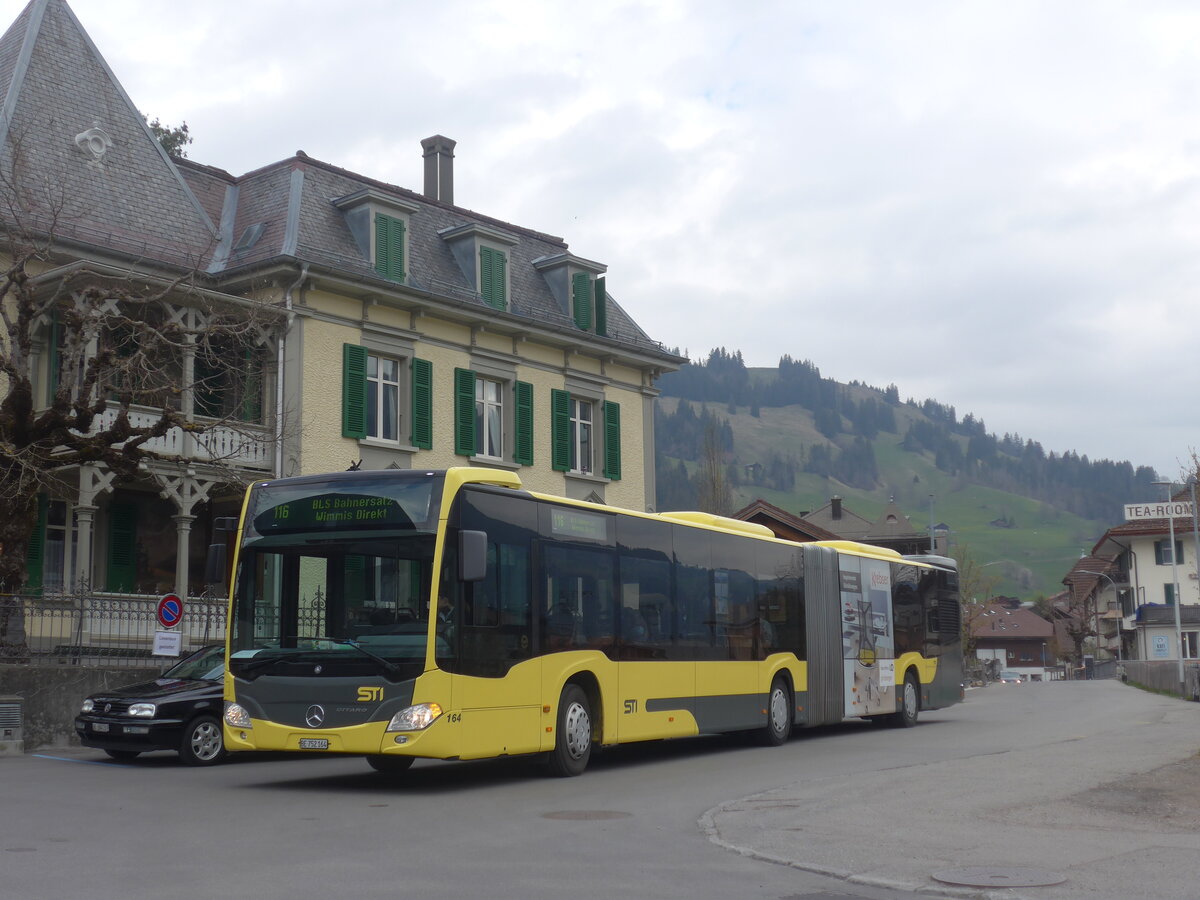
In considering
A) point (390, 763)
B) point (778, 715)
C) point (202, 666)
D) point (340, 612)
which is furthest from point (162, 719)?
point (778, 715)

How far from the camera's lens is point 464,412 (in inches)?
1226

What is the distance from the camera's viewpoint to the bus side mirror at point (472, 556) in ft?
42.2

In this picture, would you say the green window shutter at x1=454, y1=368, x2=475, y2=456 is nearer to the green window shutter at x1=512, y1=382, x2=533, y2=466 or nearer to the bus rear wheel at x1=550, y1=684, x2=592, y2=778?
the green window shutter at x1=512, y1=382, x2=533, y2=466

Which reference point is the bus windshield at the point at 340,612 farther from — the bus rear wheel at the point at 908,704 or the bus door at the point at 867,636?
the bus rear wheel at the point at 908,704

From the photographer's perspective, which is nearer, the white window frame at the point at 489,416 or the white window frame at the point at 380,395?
the white window frame at the point at 380,395

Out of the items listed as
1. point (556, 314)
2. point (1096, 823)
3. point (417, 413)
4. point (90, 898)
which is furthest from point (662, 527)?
point (556, 314)

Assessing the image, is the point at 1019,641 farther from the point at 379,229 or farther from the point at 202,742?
the point at 202,742

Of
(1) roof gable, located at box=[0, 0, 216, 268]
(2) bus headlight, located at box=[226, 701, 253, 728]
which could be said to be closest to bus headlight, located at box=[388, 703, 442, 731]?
(2) bus headlight, located at box=[226, 701, 253, 728]

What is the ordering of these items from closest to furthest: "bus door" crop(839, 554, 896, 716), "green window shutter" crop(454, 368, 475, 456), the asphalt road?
the asphalt road, "bus door" crop(839, 554, 896, 716), "green window shutter" crop(454, 368, 475, 456)

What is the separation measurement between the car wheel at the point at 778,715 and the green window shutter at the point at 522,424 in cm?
1309

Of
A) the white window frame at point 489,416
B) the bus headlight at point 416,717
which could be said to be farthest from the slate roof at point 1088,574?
the bus headlight at point 416,717

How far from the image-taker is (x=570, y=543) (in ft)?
50.1

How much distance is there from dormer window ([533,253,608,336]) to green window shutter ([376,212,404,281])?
5778 mm

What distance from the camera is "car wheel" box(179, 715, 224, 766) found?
53.9ft
